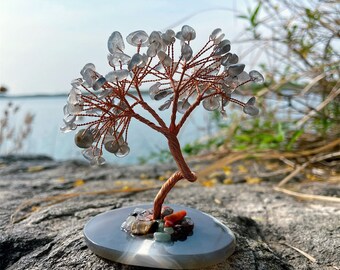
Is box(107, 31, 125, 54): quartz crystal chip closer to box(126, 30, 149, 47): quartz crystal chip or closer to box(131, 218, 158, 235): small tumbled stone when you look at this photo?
box(126, 30, 149, 47): quartz crystal chip

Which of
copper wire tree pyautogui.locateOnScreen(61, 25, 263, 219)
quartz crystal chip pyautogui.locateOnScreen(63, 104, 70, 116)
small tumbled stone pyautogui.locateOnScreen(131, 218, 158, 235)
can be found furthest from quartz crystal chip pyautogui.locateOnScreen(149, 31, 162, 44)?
small tumbled stone pyautogui.locateOnScreen(131, 218, 158, 235)

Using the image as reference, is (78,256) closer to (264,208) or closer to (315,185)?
(264,208)

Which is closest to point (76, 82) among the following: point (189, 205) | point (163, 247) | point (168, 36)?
point (168, 36)

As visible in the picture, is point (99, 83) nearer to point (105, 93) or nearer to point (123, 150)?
point (105, 93)

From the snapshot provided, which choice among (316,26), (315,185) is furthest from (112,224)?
(316,26)

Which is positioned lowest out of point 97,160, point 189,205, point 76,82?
point 189,205

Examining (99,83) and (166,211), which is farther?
(166,211)
